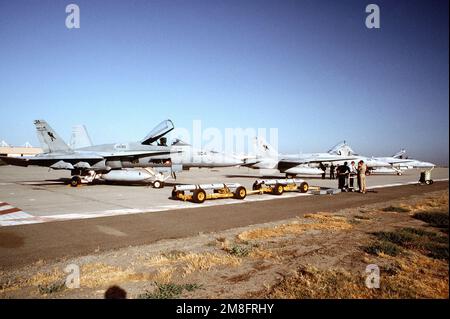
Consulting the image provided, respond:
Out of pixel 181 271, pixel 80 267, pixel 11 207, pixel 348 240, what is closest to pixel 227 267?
pixel 181 271

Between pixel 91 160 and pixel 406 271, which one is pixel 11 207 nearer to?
pixel 91 160

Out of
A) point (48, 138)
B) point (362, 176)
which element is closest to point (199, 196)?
point (362, 176)

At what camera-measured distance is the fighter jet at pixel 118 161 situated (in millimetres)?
19859

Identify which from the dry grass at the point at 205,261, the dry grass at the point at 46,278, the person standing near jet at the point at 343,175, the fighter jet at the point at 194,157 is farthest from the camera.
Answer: the fighter jet at the point at 194,157

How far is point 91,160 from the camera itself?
2058 centimetres

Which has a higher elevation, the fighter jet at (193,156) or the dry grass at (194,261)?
the fighter jet at (193,156)

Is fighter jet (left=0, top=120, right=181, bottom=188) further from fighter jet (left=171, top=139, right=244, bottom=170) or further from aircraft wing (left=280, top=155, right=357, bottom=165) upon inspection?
aircraft wing (left=280, top=155, right=357, bottom=165)

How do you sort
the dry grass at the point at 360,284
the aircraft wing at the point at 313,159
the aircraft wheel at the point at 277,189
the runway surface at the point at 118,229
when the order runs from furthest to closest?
the aircraft wing at the point at 313,159 → the aircraft wheel at the point at 277,189 → the runway surface at the point at 118,229 → the dry grass at the point at 360,284

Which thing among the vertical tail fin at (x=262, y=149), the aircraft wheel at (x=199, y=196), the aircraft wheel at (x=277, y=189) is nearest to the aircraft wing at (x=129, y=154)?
the aircraft wheel at (x=199, y=196)

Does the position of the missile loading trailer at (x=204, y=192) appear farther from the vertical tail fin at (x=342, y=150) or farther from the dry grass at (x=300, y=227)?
the vertical tail fin at (x=342, y=150)

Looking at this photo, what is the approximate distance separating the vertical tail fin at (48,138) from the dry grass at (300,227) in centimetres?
2009

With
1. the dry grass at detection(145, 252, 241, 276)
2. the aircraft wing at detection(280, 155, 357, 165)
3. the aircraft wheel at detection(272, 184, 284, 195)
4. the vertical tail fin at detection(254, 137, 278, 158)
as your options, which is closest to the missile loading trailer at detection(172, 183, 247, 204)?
the aircraft wheel at detection(272, 184, 284, 195)
